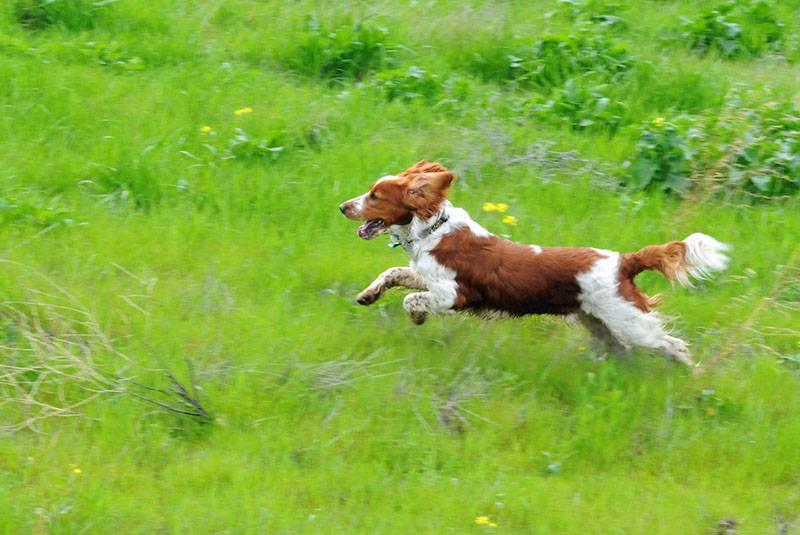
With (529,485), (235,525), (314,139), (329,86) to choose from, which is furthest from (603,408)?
(329,86)

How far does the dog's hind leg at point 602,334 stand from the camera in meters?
6.43

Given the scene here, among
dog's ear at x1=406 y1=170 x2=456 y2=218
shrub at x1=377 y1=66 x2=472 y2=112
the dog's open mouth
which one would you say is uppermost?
dog's ear at x1=406 y1=170 x2=456 y2=218

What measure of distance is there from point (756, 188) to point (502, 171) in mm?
1806

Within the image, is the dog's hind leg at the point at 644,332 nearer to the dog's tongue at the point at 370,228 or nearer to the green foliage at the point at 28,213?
the dog's tongue at the point at 370,228

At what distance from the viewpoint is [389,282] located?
6.52 meters

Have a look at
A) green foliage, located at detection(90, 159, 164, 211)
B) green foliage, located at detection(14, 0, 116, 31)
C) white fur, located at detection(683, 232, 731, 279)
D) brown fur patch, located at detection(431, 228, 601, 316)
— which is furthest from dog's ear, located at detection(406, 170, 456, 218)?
green foliage, located at detection(14, 0, 116, 31)

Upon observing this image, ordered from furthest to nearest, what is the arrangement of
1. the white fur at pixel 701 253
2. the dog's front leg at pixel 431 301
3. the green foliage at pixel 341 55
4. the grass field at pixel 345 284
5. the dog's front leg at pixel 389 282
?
the green foliage at pixel 341 55, the dog's front leg at pixel 389 282, the dog's front leg at pixel 431 301, the white fur at pixel 701 253, the grass field at pixel 345 284

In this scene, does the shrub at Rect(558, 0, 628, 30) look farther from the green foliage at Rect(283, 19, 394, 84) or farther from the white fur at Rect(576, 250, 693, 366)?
the white fur at Rect(576, 250, 693, 366)

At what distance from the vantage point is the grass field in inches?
206

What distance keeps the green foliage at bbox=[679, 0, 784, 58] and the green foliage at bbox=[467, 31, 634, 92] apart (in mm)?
1089

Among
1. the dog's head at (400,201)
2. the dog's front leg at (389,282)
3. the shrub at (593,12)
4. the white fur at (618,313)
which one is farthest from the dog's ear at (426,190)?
the shrub at (593,12)

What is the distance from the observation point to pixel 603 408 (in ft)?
19.0

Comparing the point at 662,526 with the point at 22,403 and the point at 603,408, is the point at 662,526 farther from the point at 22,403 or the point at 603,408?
the point at 22,403

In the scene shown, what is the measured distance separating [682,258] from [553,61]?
3.50 meters
